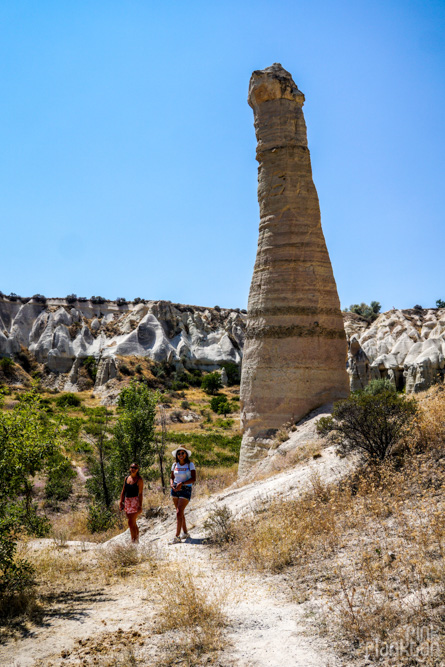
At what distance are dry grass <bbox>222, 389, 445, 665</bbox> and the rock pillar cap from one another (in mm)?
9627

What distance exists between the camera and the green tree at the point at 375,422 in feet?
23.8

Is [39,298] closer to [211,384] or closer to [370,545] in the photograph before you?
[211,384]

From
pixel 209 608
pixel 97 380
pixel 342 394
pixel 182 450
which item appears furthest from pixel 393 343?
pixel 209 608

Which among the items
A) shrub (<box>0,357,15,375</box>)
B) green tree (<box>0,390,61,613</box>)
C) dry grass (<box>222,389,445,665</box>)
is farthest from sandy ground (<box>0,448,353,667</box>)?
shrub (<box>0,357,15,375</box>)

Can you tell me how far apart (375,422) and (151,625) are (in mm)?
4497

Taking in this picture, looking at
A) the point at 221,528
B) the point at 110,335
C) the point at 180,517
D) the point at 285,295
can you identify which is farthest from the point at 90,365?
the point at 221,528

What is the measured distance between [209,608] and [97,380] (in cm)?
4715

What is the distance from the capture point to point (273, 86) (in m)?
13.1

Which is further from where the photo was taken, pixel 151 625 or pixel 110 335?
pixel 110 335

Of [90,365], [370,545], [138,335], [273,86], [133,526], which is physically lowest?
[133,526]

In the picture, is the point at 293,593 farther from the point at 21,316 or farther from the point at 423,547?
the point at 21,316

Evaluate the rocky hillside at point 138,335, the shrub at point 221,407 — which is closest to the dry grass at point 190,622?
the shrub at point 221,407

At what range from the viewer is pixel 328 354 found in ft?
40.1

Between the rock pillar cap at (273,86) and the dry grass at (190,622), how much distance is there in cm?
1230
